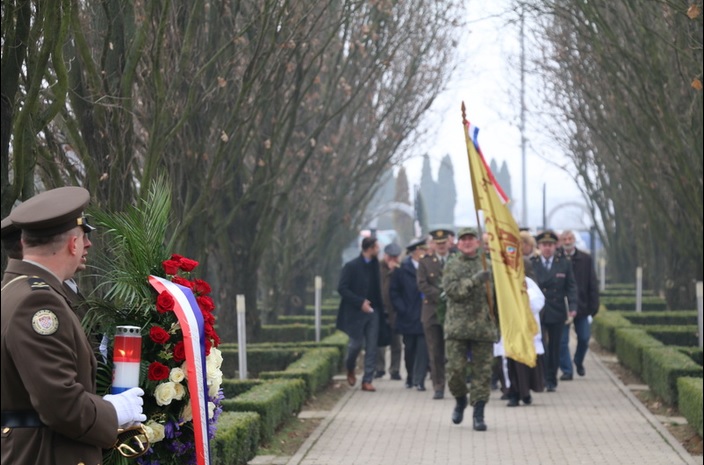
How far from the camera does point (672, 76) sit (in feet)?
63.4

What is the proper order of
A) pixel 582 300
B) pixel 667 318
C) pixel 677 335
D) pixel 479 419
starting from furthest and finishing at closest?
pixel 667 318 < pixel 677 335 < pixel 582 300 < pixel 479 419

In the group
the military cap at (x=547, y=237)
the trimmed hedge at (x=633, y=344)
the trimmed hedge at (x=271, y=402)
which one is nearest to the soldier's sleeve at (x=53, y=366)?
the trimmed hedge at (x=271, y=402)

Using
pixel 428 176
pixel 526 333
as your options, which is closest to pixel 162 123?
pixel 526 333

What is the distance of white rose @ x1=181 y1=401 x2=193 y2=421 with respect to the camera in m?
6.38

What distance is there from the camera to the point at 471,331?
1361cm

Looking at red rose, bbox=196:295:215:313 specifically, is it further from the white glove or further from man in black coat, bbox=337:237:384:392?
man in black coat, bbox=337:237:384:392

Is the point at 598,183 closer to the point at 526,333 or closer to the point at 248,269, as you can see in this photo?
the point at 248,269

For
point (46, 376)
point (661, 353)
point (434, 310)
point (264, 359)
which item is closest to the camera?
point (46, 376)

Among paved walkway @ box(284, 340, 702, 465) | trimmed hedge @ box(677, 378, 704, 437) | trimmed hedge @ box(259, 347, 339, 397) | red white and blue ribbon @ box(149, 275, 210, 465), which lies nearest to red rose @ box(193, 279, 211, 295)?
red white and blue ribbon @ box(149, 275, 210, 465)

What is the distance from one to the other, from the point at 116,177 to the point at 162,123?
2.56ft

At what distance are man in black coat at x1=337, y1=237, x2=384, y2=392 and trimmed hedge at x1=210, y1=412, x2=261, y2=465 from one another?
19.8 feet

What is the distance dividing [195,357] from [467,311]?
7.66 meters

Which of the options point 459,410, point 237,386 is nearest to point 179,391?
point 459,410

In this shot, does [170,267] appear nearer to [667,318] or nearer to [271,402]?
[271,402]
